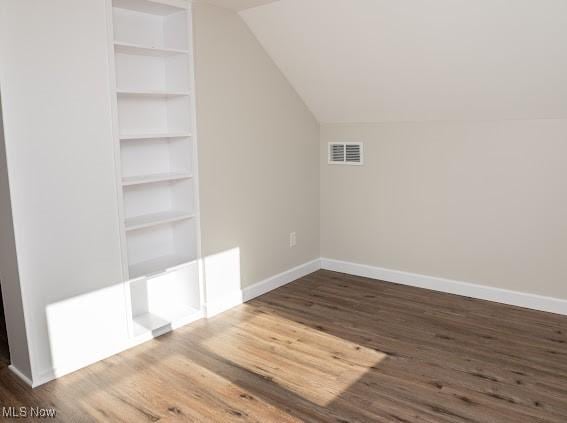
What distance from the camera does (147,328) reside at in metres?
3.22

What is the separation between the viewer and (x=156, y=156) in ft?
11.3

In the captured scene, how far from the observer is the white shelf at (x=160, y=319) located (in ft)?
10.6

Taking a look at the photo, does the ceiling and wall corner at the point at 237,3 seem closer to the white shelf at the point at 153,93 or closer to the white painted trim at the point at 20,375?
the white shelf at the point at 153,93

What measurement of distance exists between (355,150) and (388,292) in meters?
1.26

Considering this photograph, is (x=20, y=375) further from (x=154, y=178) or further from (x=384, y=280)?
(x=384, y=280)

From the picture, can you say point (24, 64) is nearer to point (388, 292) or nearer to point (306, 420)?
point (306, 420)

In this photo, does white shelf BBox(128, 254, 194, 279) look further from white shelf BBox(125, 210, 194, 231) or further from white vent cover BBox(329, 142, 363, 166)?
white vent cover BBox(329, 142, 363, 166)

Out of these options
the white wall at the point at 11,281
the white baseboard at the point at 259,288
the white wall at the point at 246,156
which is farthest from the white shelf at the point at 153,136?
the white baseboard at the point at 259,288

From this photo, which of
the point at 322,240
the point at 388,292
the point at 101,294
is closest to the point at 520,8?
the point at 388,292

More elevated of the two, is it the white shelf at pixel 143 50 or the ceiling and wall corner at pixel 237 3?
the ceiling and wall corner at pixel 237 3

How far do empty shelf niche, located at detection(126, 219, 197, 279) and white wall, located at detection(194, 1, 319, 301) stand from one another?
0.12m
